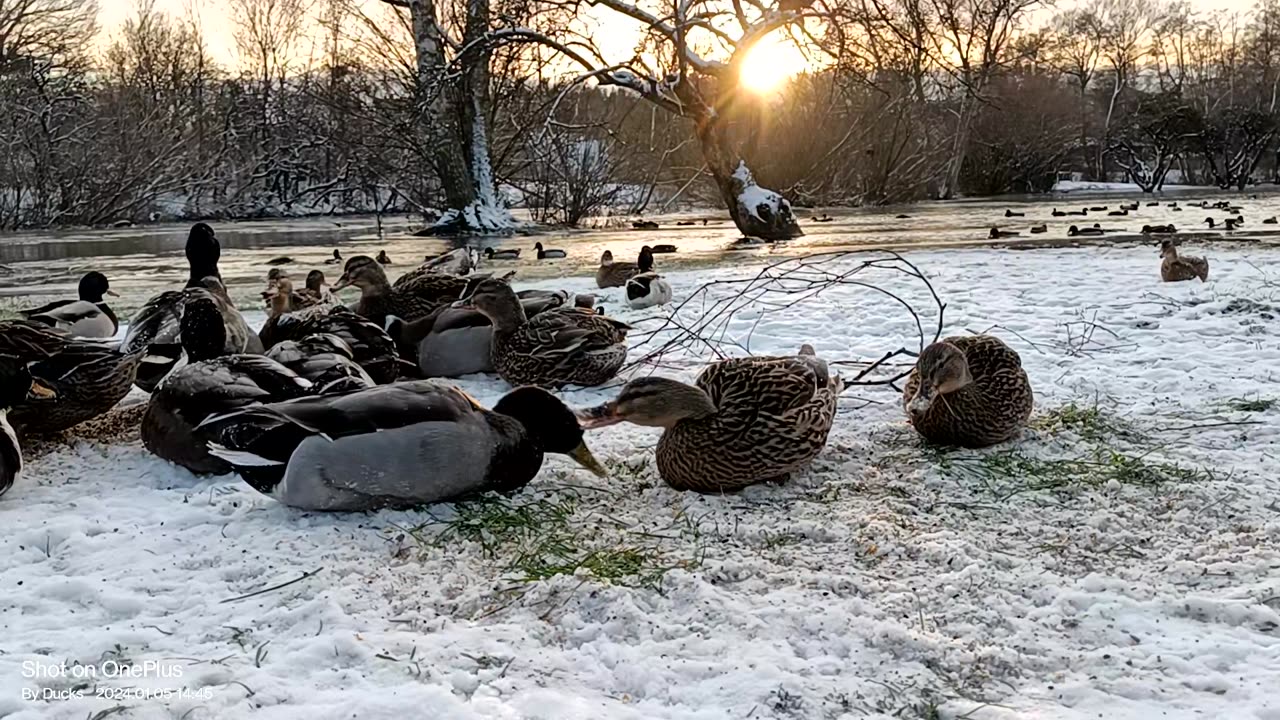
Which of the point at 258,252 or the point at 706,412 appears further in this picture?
the point at 258,252

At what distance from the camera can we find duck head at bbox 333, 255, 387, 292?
706cm

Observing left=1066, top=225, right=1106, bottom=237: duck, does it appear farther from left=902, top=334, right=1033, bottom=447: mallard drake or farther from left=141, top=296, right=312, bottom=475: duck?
left=141, top=296, right=312, bottom=475: duck

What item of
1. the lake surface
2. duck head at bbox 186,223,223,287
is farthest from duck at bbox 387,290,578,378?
the lake surface

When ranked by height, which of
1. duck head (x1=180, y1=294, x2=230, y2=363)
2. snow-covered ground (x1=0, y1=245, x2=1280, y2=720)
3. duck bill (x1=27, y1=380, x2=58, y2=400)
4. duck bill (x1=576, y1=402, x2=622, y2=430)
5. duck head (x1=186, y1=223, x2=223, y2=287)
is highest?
duck head (x1=186, y1=223, x2=223, y2=287)

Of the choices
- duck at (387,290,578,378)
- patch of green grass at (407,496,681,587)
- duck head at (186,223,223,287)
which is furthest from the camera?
duck head at (186,223,223,287)

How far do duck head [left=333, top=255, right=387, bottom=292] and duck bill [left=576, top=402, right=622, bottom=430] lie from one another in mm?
3860

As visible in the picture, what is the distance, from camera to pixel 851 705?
6.70ft

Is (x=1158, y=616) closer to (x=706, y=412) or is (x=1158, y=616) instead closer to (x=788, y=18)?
(x=706, y=412)

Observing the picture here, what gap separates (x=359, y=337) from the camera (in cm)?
477

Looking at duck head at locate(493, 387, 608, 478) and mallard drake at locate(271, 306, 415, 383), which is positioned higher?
mallard drake at locate(271, 306, 415, 383)

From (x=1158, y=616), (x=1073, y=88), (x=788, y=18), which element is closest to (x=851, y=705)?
(x=1158, y=616)

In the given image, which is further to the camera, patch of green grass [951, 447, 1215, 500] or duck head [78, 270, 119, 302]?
duck head [78, 270, 119, 302]

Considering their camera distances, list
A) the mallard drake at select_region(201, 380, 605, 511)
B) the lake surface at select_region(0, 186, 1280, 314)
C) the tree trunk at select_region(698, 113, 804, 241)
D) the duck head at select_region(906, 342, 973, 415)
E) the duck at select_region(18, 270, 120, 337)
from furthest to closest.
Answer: the tree trunk at select_region(698, 113, 804, 241)
the lake surface at select_region(0, 186, 1280, 314)
the duck at select_region(18, 270, 120, 337)
the duck head at select_region(906, 342, 973, 415)
the mallard drake at select_region(201, 380, 605, 511)

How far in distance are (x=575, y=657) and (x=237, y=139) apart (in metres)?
35.7
